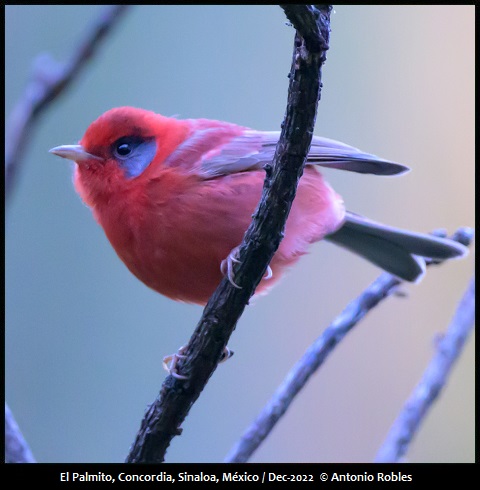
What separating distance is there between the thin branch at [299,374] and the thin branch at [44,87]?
5.19ft

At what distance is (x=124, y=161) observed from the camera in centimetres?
394

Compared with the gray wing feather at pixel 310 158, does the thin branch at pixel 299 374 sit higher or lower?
lower

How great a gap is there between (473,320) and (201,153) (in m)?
1.73

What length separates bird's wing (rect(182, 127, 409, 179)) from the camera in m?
3.64

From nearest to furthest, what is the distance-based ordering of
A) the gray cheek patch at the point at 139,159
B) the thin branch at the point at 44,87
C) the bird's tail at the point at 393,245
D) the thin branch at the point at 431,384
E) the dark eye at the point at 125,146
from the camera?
the thin branch at the point at 44,87 < the thin branch at the point at 431,384 < the gray cheek patch at the point at 139,159 < the dark eye at the point at 125,146 < the bird's tail at the point at 393,245

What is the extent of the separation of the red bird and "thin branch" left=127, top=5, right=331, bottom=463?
1.20ft

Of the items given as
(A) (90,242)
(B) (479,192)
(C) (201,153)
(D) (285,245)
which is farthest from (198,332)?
(A) (90,242)

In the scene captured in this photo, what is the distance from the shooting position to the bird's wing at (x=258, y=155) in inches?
143

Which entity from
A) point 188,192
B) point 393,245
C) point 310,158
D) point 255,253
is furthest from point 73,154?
point 393,245

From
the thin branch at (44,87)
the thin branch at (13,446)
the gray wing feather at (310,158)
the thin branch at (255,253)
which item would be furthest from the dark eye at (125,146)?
the thin branch at (13,446)

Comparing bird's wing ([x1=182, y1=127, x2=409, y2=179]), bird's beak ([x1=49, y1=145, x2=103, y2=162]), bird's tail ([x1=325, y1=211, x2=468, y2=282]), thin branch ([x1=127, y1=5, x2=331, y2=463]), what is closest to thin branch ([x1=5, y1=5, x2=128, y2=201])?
bird's beak ([x1=49, y1=145, x2=103, y2=162])

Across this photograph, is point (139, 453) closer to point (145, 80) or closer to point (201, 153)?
point (201, 153)

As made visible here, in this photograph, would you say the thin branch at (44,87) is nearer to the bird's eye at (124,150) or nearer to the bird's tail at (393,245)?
the bird's eye at (124,150)

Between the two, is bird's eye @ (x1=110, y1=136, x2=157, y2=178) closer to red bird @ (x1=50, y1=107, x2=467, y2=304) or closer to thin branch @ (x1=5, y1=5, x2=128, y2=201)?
red bird @ (x1=50, y1=107, x2=467, y2=304)
